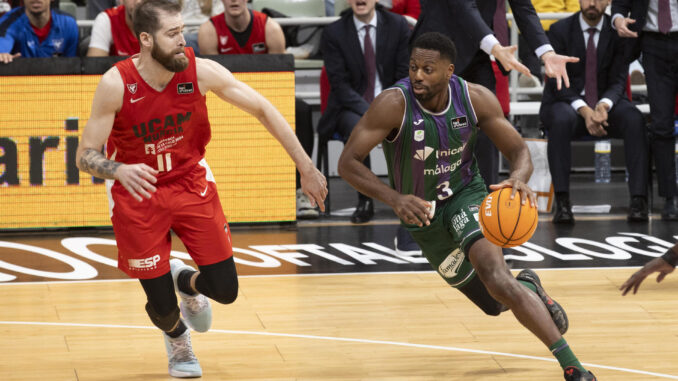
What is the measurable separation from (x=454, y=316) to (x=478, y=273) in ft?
4.04

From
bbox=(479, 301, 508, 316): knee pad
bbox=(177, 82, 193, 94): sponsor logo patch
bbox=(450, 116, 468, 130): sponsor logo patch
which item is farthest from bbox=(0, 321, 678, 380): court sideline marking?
bbox=(177, 82, 193, 94): sponsor logo patch

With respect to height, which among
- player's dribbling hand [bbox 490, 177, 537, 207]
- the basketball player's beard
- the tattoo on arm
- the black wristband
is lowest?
the black wristband

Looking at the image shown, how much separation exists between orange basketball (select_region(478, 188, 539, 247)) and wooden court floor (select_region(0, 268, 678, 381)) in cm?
66

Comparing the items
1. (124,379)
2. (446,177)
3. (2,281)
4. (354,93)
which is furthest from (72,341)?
(354,93)

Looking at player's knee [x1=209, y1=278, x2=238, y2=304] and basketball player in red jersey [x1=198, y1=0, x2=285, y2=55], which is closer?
player's knee [x1=209, y1=278, x2=238, y2=304]

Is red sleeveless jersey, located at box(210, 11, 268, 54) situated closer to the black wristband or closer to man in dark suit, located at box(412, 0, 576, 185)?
man in dark suit, located at box(412, 0, 576, 185)

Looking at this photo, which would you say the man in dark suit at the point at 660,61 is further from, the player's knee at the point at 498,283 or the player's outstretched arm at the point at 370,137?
the player's knee at the point at 498,283

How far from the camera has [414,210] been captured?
15.6 ft

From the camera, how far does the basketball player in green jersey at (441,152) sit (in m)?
5.15

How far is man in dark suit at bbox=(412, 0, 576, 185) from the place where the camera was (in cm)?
661

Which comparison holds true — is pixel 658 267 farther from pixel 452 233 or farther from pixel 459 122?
pixel 459 122

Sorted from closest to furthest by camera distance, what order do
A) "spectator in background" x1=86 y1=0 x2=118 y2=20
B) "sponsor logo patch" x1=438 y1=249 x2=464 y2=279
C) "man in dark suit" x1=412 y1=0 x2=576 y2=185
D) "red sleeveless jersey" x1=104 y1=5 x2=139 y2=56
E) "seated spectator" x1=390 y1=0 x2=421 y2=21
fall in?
"sponsor logo patch" x1=438 y1=249 x2=464 y2=279 < "man in dark suit" x1=412 y1=0 x2=576 y2=185 < "red sleeveless jersey" x1=104 y1=5 x2=139 y2=56 < "seated spectator" x1=390 y1=0 x2=421 y2=21 < "spectator in background" x1=86 y1=0 x2=118 y2=20

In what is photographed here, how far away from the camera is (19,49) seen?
9.08 meters

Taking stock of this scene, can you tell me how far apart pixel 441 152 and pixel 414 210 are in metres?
0.65
